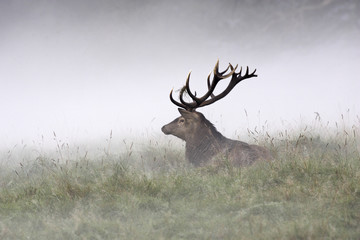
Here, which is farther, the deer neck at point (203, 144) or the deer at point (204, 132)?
the deer neck at point (203, 144)

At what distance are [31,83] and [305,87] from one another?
51307 mm

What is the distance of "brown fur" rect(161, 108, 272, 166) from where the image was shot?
6430 mm

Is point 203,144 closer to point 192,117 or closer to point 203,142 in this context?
point 203,142

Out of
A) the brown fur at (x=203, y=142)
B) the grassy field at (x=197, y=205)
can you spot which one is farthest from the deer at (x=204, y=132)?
the grassy field at (x=197, y=205)

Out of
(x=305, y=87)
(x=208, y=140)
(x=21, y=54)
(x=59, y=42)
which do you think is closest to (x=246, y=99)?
(x=305, y=87)

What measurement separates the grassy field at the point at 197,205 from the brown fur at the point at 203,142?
1.09m

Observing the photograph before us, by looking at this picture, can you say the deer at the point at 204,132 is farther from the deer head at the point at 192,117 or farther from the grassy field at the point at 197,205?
the grassy field at the point at 197,205

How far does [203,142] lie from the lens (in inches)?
278

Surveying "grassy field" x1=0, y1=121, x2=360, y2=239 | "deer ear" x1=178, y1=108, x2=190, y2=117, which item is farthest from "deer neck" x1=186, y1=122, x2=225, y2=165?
"grassy field" x1=0, y1=121, x2=360, y2=239

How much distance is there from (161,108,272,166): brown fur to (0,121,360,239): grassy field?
3.58 feet

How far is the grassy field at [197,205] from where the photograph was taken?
3449 millimetres

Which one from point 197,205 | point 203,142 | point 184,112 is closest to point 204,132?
point 203,142

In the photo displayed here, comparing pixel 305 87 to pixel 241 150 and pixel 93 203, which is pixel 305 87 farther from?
pixel 93 203

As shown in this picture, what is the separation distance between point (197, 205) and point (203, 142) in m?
3.00
